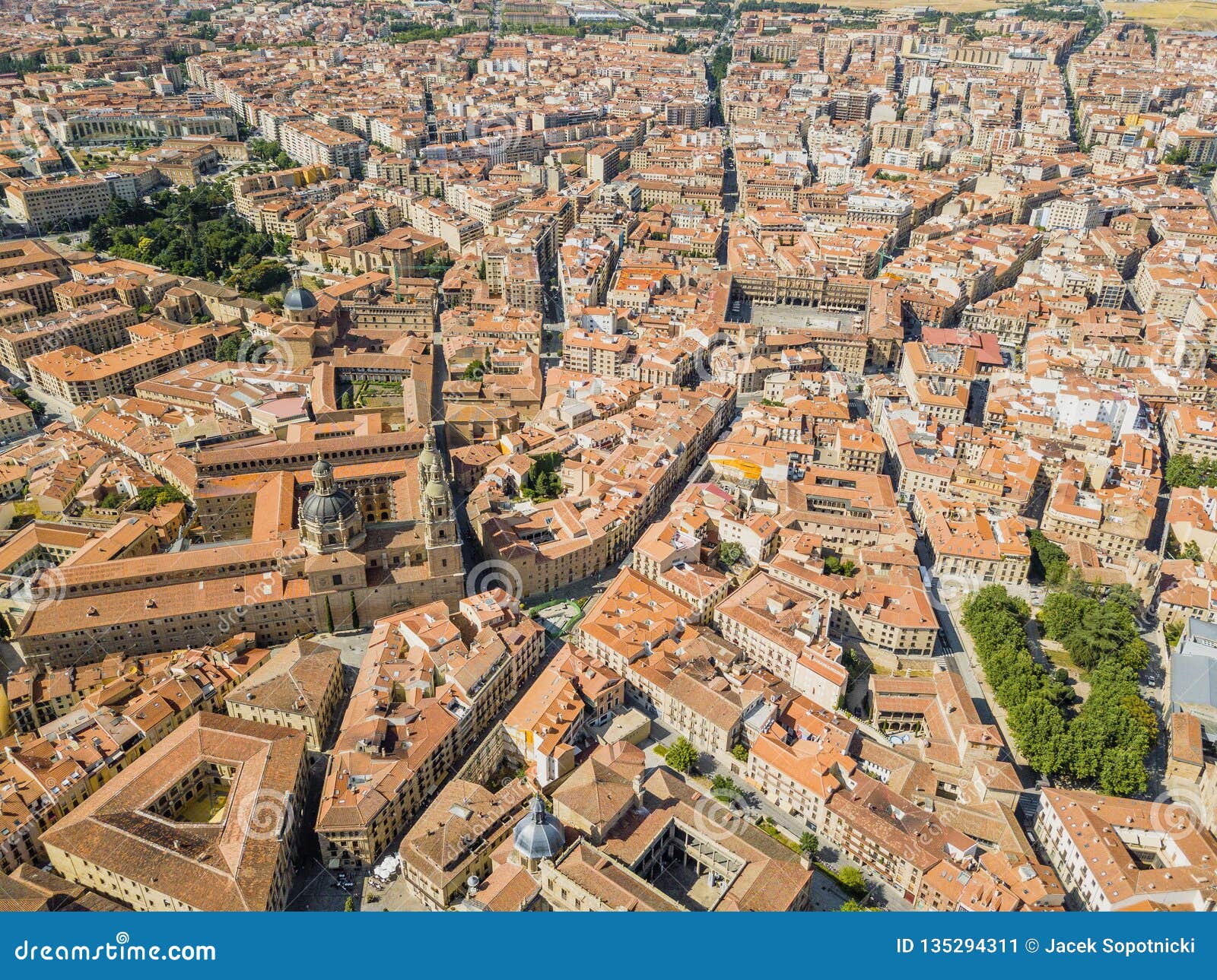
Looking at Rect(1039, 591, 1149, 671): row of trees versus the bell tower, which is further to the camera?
Rect(1039, 591, 1149, 671): row of trees

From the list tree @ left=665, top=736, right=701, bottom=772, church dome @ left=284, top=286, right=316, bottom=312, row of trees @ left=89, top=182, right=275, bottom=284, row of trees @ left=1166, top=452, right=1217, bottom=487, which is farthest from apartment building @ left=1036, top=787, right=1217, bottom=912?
row of trees @ left=89, top=182, right=275, bottom=284

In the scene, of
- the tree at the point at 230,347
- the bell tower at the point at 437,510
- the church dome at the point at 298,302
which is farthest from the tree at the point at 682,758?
the tree at the point at 230,347

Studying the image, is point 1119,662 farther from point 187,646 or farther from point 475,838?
point 187,646

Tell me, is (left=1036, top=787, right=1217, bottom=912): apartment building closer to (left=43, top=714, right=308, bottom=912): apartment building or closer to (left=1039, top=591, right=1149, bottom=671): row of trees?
(left=1039, top=591, right=1149, bottom=671): row of trees

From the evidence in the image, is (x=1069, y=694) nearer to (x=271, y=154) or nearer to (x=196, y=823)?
(x=196, y=823)

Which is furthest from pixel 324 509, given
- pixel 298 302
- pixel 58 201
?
pixel 58 201

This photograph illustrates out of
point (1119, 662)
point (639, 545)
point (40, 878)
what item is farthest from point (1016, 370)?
point (40, 878)
